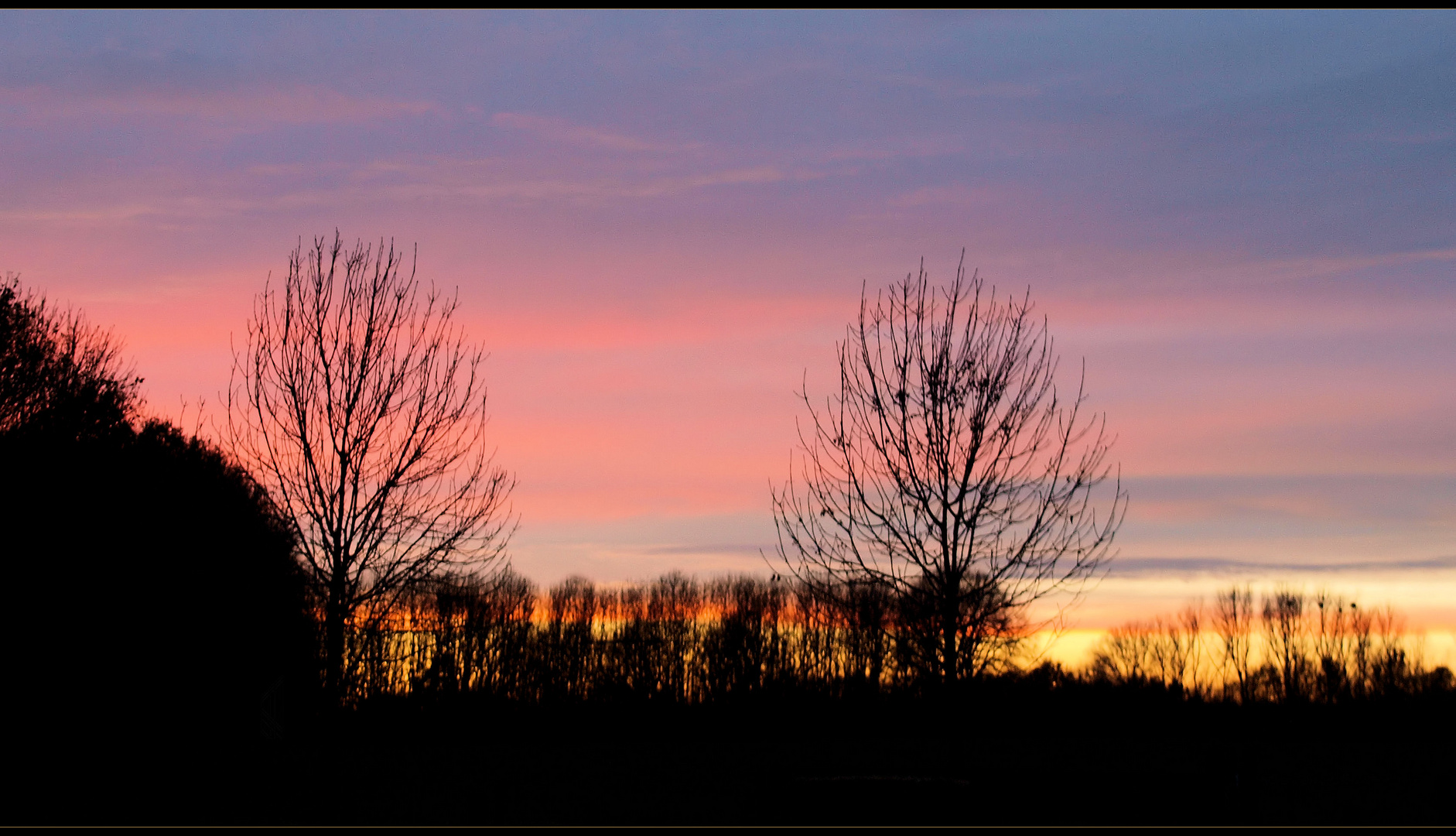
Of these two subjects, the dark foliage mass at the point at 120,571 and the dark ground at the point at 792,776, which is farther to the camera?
the dark foliage mass at the point at 120,571

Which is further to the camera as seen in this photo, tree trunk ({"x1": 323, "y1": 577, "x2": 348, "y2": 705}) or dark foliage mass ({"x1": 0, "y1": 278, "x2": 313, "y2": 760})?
dark foliage mass ({"x1": 0, "y1": 278, "x2": 313, "y2": 760})

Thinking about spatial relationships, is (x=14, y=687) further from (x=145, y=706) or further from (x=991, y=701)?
(x=991, y=701)

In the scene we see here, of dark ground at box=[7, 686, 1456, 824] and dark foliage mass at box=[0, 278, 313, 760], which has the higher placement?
dark foliage mass at box=[0, 278, 313, 760]

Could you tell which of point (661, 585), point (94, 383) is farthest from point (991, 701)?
point (661, 585)

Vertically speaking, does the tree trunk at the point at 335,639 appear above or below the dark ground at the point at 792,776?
above

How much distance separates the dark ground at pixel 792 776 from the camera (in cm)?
1342

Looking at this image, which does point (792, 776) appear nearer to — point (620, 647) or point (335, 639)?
point (335, 639)

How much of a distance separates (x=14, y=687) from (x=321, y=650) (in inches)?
271

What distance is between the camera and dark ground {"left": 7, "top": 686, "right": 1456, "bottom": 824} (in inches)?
528

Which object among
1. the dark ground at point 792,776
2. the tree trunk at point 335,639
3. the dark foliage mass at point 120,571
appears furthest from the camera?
the dark foliage mass at point 120,571

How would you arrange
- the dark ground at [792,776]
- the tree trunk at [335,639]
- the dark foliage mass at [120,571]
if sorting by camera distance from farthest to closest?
the dark foliage mass at [120,571], the tree trunk at [335,639], the dark ground at [792,776]

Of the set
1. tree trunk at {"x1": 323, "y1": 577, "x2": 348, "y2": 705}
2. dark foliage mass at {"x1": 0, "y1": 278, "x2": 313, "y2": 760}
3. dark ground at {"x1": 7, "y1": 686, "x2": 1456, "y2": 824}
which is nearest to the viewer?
dark ground at {"x1": 7, "y1": 686, "x2": 1456, "y2": 824}

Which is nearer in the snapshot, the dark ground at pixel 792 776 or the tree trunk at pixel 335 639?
the dark ground at pixel 792 776

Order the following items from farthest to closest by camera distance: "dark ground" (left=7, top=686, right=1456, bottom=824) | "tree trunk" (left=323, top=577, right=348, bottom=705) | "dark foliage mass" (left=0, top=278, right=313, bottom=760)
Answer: "dark foliage mass" (left=0, top=278, right=313, bottom=760) → "tree trunk" (left=323, top=577, right=348, bottom=705) → "dark ground" (left=7, top=686, right=1456, bottom=824)
